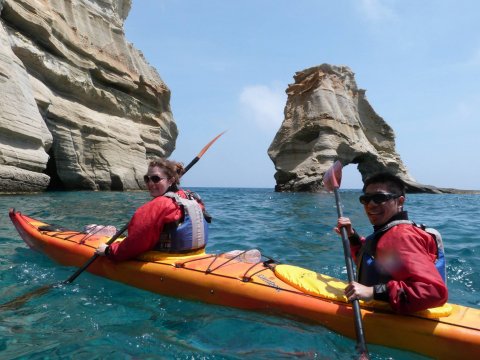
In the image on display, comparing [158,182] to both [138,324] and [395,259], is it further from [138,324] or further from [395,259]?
[395,259]

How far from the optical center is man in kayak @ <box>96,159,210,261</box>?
424 centimetres

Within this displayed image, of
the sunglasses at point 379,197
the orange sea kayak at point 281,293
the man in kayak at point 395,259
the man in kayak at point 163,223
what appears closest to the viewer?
the man in kayak at point 395,259

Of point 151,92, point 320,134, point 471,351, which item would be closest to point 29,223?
point 471,351

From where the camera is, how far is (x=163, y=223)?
14.1ft

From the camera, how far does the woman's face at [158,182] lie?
14.7ft

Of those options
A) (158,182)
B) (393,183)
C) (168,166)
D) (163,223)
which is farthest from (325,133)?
(393,183)

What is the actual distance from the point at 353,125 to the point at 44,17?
28.3 m

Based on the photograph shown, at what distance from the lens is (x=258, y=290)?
3791mm

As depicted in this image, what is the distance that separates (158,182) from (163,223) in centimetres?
51

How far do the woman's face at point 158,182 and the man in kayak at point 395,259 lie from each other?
2.34 metres

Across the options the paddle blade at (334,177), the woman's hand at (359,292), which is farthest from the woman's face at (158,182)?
the woman's hand at (359,292)

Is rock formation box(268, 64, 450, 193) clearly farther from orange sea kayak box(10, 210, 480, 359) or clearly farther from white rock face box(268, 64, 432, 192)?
orange sea kayak box(10, 210, 480, 359)

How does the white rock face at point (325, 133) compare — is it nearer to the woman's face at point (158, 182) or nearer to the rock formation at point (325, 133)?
the rock formation at point (325, 133)

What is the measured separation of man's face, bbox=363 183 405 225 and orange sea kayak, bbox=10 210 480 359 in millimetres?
729
